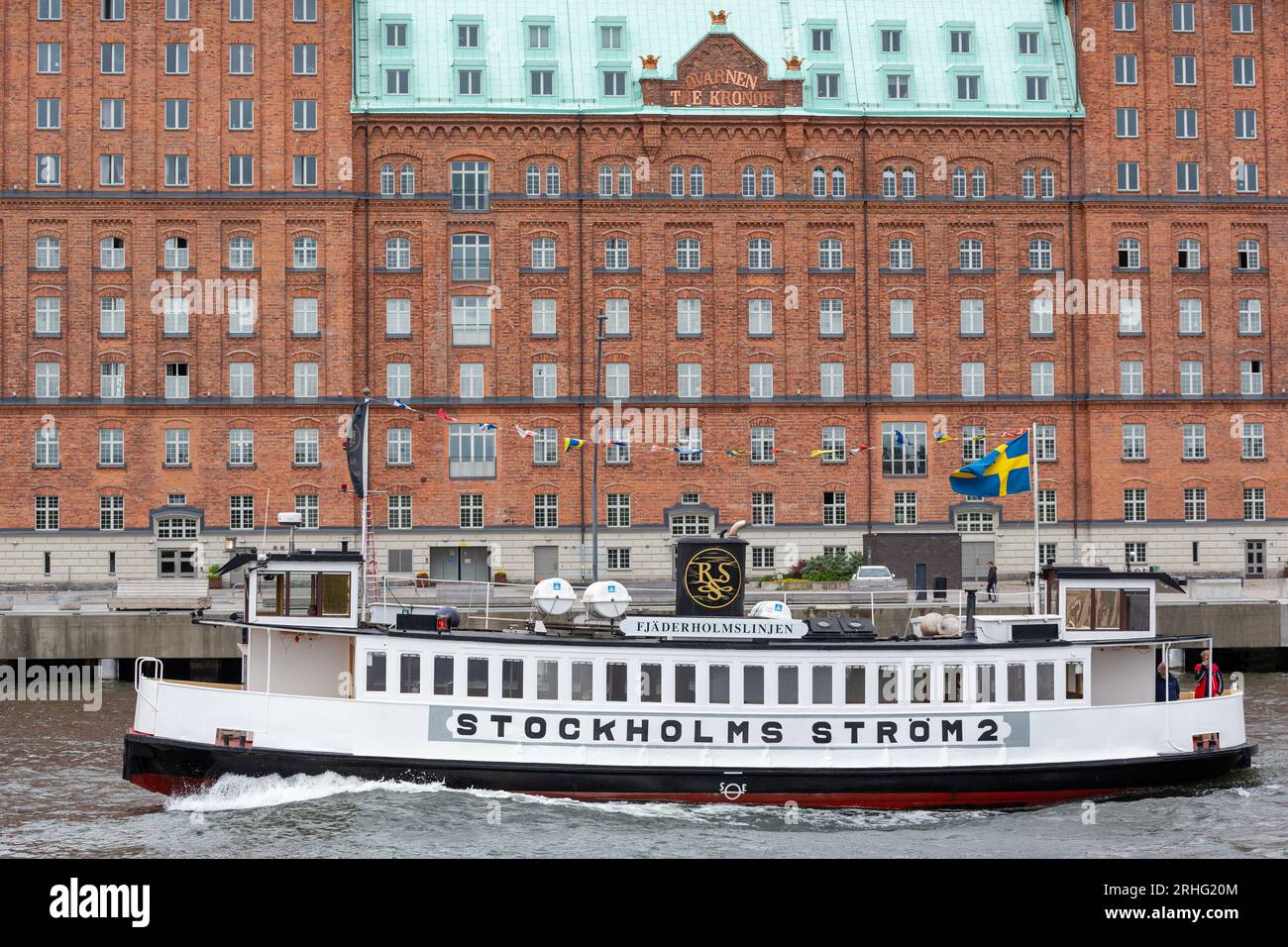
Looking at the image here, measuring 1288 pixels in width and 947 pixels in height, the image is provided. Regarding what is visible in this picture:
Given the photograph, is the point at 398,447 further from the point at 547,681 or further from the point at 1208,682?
the point at 1208,682

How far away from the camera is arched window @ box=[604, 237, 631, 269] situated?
7731cm

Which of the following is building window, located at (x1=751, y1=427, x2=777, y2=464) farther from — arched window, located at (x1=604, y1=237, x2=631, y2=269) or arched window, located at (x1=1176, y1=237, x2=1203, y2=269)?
arched window, located at (x1=1176, y1=237, x2=1203, y2=269)

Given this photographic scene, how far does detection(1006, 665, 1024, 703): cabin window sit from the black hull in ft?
5.43

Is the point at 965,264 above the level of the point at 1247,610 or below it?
above

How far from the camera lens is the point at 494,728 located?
3456cm

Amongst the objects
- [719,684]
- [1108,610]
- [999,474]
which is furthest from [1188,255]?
[719,684]

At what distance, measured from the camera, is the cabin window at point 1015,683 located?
116 ft

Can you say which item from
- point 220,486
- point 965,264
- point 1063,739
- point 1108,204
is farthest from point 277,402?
point 1063,739

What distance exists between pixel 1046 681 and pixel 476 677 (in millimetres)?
12830

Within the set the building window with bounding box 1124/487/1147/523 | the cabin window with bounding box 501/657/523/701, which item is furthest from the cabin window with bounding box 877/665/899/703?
the building window with bounding box 1124/487/1147/523

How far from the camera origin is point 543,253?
7706 cm

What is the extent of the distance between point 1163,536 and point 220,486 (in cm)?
4594

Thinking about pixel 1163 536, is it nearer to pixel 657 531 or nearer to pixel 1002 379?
pixel 1002 379

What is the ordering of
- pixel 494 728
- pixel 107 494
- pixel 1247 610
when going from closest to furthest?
pixel 494 728
pixel 1247 610
pixel 107 494
